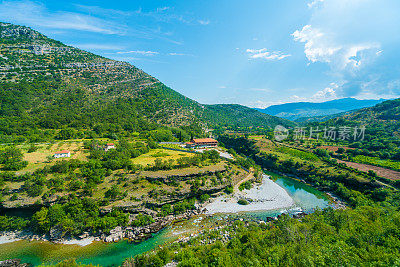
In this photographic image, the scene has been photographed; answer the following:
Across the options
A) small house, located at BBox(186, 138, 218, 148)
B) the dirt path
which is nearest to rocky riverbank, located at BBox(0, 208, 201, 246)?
small house, located at BBox(186, 138, 218, 148)

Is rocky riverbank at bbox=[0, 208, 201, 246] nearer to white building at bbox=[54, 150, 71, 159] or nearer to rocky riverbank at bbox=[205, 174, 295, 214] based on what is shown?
rocky riverbank at bbox=[205, 174, 295, 214]

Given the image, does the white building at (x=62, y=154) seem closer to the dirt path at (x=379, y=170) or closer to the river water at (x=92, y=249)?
the river water at (x=92, y=249)

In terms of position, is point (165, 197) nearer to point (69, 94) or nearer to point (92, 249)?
point (92, 249)

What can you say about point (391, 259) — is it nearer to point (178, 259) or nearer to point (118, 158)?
point (178, 259)

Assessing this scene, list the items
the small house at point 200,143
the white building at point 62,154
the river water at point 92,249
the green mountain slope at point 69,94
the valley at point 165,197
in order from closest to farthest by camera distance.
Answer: the valley at point 165,197, the river water at point 92,249, the white building at point 62,154, the green mountain slope at point 69,94, the small house at point 200,143

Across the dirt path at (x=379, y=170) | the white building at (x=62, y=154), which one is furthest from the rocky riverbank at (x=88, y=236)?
the dirt path at (x=379, y=170)

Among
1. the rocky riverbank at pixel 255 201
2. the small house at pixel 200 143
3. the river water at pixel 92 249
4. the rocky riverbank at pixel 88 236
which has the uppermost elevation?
the small house at pixel 200 143

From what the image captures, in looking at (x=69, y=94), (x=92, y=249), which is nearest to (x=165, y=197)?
(x=92, y=249)

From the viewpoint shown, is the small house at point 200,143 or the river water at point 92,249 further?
the small house at point 200,143
